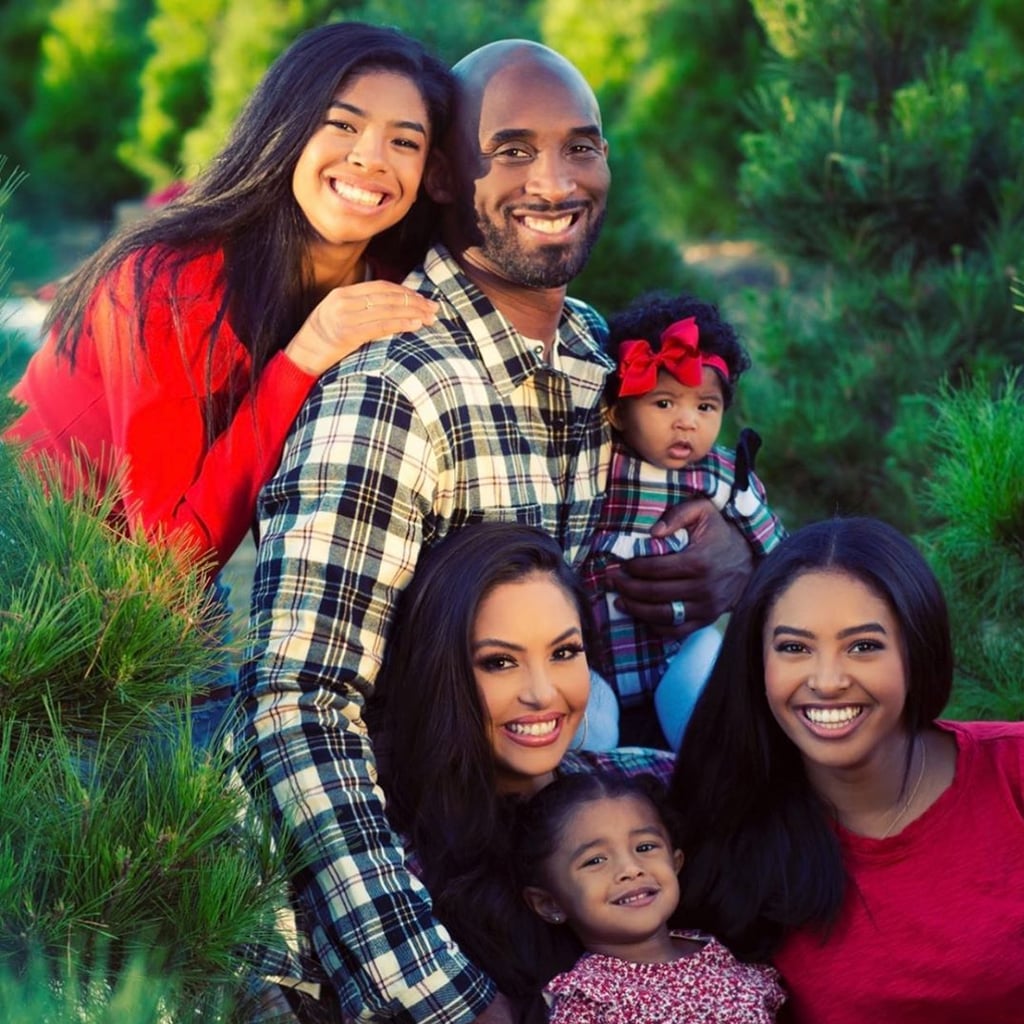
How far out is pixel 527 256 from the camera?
3209 millimetres

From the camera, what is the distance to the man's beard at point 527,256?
10.5ft

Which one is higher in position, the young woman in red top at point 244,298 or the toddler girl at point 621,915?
the young woman in red top at point 244,298

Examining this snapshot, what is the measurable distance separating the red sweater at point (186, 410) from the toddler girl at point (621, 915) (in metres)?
0.77

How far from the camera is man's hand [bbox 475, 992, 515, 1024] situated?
268 centimetres

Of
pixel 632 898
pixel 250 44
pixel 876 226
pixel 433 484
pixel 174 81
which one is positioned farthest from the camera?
→ pixel 174 81

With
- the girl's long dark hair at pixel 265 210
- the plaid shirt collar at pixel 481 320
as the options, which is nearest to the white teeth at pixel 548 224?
the plaid shirt collar at pixel 481 320

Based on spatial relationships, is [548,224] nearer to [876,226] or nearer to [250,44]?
[876,226]

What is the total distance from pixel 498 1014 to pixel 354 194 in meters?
1.48

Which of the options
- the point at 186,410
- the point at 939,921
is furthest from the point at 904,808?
the point at 186,410

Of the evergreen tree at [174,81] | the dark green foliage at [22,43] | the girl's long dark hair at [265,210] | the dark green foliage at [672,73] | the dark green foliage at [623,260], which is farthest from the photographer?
the dark green foliage at [22,43]

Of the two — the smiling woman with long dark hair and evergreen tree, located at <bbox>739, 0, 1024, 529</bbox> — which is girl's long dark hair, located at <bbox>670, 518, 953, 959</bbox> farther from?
evergreen tree, located at <bbox>739, 0, 1024, 529</bbox>

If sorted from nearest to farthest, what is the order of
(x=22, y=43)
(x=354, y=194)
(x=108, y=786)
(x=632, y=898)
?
(x=108, y=786) < (x=632, y=898) < (x=354, y=194) < (x=22, y=43)

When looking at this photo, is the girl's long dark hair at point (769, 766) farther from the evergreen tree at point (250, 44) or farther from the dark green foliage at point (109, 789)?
the evergreen tree at point (250, 44)

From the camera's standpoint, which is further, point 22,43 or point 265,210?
point 22,43
